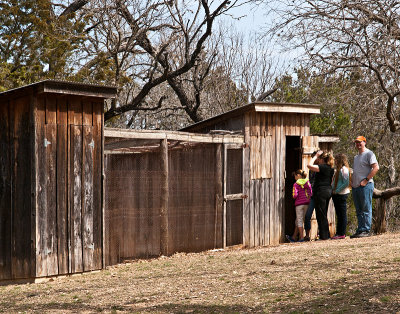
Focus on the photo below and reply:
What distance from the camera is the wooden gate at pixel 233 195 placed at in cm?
1174

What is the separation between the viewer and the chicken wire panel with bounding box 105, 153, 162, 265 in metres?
9.83

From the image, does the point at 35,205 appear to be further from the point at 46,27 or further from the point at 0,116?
Result: the point at 46,27

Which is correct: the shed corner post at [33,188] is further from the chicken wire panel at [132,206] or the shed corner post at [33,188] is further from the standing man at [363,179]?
the standing man at [363,179]

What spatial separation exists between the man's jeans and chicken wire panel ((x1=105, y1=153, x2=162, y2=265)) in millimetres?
4250

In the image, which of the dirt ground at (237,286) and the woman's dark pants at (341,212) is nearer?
the dirt ground at (237,286)

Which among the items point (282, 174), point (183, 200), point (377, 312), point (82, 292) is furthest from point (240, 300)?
point (282, 174)

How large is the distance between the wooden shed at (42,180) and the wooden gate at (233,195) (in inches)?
131

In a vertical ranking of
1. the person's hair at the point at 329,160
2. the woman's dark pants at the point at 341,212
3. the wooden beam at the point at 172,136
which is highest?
the wooden beam at the point at 172,136

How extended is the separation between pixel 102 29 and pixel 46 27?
5.38 ft

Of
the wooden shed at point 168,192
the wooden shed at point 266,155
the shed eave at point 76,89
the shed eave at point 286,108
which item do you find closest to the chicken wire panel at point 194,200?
the wooden shed at point 168,192

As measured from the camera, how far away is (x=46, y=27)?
57.7ft

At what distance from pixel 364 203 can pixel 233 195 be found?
264 cm

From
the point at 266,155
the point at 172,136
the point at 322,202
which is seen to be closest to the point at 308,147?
the point at 266,155

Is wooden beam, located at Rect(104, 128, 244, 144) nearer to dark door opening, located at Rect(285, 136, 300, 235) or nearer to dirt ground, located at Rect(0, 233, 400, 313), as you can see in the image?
dirt ground, located at Rect(0, 233, 400, 313)
